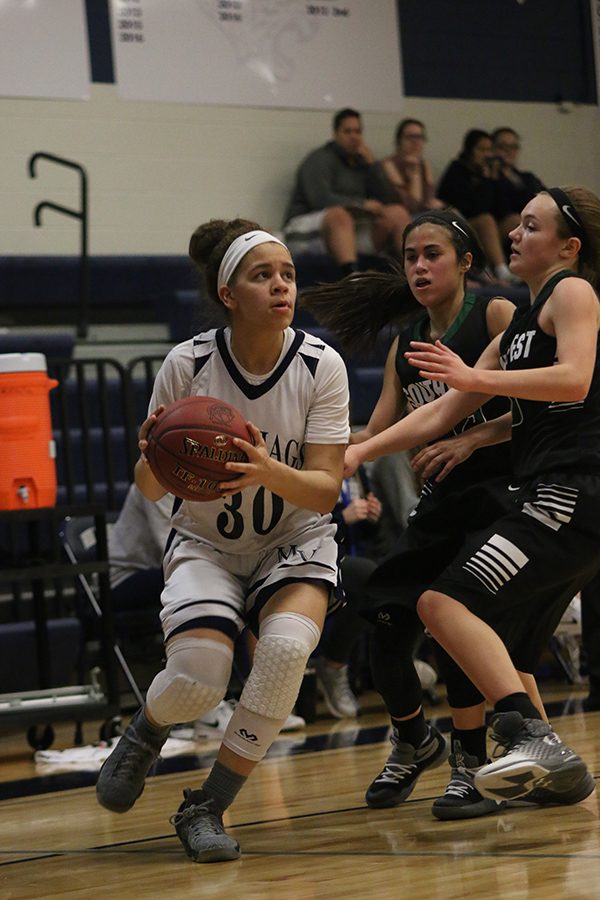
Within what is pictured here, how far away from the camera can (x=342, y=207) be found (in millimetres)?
8641

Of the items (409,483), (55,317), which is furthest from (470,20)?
(409,483)

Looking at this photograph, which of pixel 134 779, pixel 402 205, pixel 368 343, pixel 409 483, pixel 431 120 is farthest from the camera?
pixel 431 120

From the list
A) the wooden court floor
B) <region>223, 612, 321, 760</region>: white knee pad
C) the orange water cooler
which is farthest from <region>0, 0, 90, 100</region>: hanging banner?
<region>223, 612, 321, 760</region>: white knee pad

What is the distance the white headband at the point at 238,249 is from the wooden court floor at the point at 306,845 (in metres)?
1.34

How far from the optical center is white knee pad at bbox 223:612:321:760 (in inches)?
116

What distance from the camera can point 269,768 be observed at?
442cm

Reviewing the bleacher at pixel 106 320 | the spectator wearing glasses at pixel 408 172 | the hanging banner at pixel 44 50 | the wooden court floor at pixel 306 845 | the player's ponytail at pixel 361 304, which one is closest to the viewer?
the wooden court floor at pixel 306 845

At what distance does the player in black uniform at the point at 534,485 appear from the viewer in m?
2.98

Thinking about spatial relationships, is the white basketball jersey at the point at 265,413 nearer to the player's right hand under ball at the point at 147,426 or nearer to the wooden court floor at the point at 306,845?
the player's right hand under ball at the point at 147,426

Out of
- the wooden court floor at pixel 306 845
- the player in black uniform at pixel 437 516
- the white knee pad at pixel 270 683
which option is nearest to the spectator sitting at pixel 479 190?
the wooden court floor at pixel 306 845

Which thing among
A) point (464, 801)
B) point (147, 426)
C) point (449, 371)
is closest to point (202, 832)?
point (464, 801)

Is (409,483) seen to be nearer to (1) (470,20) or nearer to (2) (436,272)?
(2) (436,272)

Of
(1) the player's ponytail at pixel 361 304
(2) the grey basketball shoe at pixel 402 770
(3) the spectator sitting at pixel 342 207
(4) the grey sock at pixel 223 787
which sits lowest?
(2) the grey basketball shoe at pixel 402 770

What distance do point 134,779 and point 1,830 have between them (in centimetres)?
72
